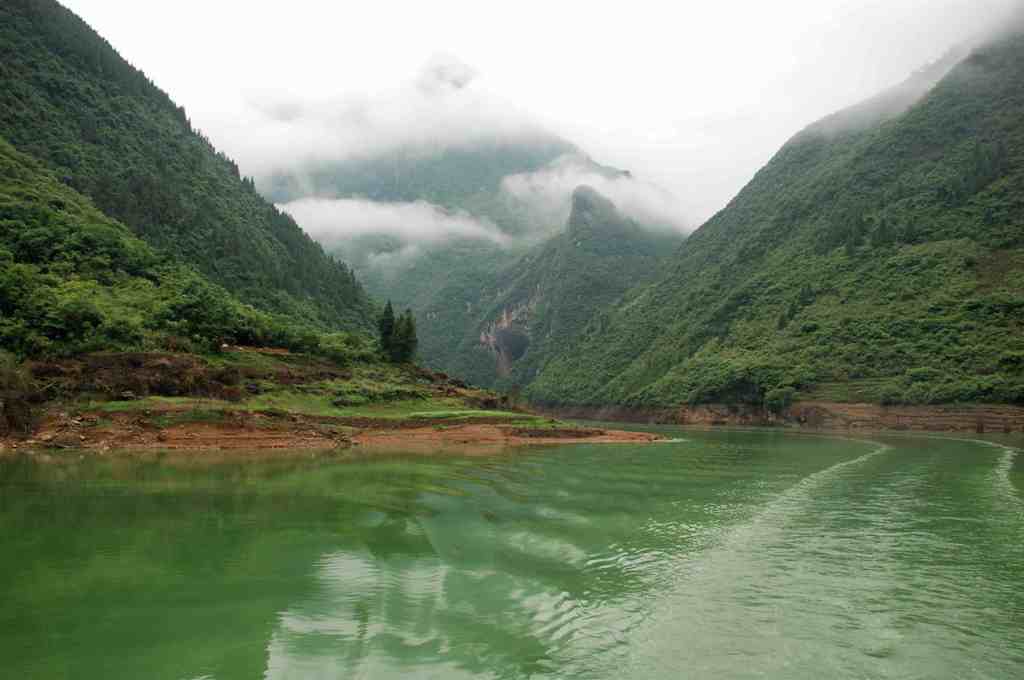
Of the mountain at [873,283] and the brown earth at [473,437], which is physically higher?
the mountain at [873,283]

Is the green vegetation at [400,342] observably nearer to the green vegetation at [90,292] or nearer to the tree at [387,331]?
the tree at [387,331]

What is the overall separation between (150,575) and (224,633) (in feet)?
12.8

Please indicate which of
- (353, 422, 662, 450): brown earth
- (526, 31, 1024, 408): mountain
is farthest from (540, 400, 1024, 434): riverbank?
(353, 422, 662, 450): brown earth

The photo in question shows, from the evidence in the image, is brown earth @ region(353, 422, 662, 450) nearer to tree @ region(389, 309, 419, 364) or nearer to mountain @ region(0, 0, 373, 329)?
tree @ region(389, 309, 419, 364)

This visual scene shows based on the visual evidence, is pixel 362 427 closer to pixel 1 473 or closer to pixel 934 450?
pixel 1 473

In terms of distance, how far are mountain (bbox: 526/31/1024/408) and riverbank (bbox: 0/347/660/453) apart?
160 feet

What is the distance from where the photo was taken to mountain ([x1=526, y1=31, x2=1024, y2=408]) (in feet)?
311

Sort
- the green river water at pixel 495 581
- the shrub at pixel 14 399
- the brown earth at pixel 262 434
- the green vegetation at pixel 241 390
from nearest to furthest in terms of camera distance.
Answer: the green river water at pixel 495 581, the shrub at pixel 14 399, the brown earth at pixel 262 434, the green vegetation at pixel 241 390

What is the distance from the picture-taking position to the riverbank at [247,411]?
1661 inches

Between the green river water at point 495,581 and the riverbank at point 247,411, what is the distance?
16.1m

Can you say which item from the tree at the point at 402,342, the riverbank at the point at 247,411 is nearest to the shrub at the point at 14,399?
the riverbank at the point at 247,411

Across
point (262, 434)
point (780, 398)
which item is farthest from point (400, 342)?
point (780, 398)

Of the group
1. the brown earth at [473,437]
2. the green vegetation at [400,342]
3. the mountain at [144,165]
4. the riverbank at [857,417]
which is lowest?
the brown earth at [473,437]

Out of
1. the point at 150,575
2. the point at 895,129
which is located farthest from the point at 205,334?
the point at 895,129
